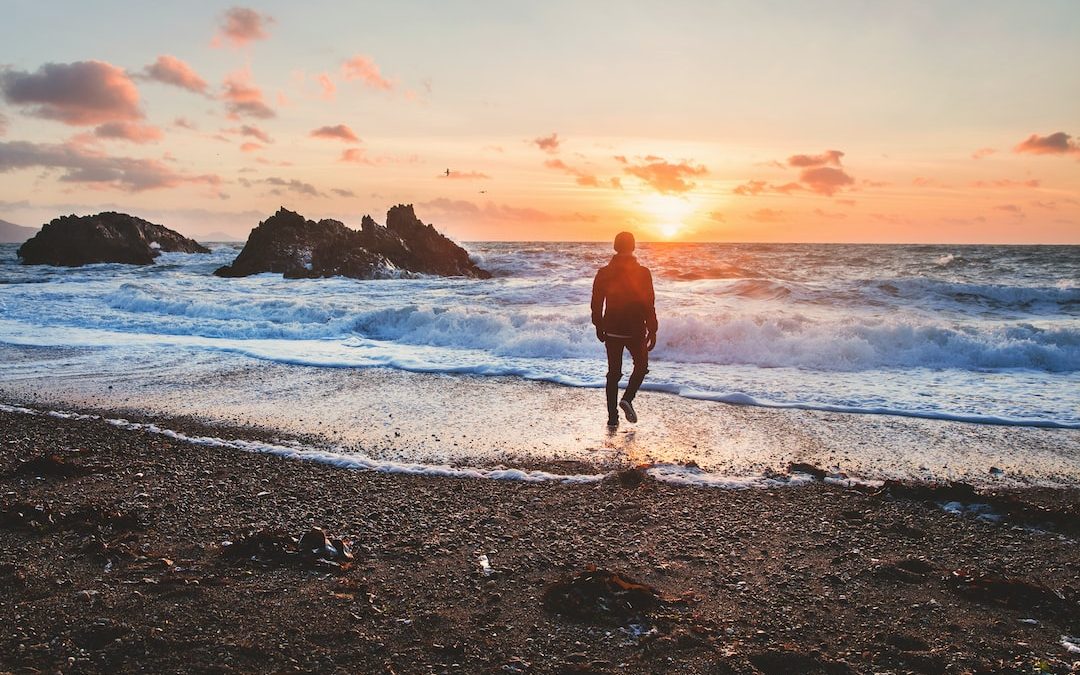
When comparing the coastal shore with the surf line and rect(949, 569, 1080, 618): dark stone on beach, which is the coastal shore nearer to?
rect(949, 569, 1080, 618): dark stone on beach

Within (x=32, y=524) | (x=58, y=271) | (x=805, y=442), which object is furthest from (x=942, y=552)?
(x=58, y=271)

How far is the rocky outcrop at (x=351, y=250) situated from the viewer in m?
35.7

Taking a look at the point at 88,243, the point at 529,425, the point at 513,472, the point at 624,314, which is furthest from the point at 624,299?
the point at 88,243

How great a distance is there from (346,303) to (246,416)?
512 inches

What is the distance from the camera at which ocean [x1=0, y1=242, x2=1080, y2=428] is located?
9273 mm

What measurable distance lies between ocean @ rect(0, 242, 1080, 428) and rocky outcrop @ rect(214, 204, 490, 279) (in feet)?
41.7

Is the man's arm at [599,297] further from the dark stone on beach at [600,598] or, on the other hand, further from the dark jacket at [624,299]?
the dark stone on beach at [600,598]

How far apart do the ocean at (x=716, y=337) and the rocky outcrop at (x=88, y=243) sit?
95.4 feet

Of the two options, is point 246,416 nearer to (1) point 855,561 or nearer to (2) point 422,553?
(2) point 422,553

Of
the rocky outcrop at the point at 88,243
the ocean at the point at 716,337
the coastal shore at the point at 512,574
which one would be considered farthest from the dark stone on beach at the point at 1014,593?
the rocky outcrop at the point at 88,243

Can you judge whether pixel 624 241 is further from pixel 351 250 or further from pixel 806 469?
pixel 351 250

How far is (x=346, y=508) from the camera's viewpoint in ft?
15.7

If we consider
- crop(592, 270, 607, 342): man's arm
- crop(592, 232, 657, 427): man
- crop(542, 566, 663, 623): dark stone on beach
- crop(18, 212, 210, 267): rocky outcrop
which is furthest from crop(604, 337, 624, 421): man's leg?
crop(18, 212, 210, 267): rocky outcrop

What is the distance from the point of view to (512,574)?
12.4ft
